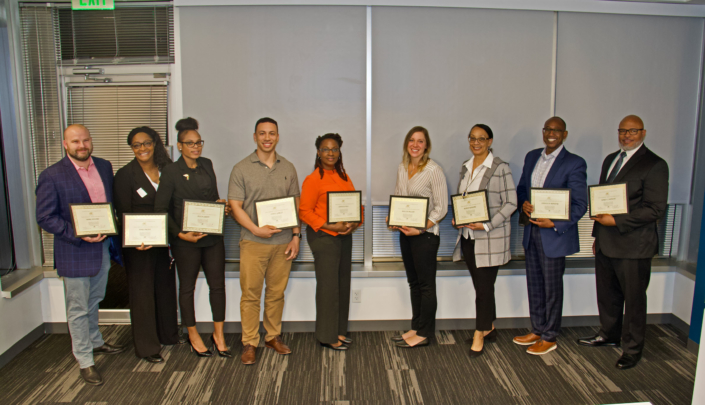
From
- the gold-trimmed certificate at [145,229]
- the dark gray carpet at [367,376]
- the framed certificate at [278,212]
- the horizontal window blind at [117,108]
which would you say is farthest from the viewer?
the horizontal window blind at [117,108]

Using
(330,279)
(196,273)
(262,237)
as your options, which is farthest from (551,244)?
(196,273)

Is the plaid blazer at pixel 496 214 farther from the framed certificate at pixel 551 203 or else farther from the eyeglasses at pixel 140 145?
the eyeglasses at pixel 140 145

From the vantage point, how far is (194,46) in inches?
124

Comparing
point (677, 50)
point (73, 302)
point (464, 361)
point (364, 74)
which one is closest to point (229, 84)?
point (364, 74)

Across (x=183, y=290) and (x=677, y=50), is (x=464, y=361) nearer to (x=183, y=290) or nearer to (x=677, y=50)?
(x=183, y=290)

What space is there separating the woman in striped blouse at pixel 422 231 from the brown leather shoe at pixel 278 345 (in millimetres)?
878

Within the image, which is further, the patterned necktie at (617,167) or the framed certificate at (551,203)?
the patterned necktie at (617,167)

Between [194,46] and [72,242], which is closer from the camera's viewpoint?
[72,242]

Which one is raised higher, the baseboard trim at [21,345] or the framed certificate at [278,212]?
the framed certificate at [278,212]

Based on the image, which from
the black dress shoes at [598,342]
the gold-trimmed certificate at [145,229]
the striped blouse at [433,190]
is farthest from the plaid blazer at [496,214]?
the gold-trimmed certificate at [145,229]

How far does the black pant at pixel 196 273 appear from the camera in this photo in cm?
280

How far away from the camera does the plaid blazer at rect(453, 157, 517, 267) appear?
9.05 ft

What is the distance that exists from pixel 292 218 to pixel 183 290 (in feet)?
3.08

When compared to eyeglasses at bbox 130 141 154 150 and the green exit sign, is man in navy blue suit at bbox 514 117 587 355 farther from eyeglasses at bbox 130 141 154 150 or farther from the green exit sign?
the green exit sign
